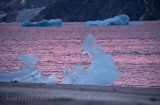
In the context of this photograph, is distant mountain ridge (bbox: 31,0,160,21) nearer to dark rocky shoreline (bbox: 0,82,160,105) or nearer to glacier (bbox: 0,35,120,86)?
glacier (bbox: 0,35,120,86)

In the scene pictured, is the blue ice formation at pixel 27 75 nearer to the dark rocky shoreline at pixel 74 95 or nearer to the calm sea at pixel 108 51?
the dark rocky shoreline at pixel 74 95

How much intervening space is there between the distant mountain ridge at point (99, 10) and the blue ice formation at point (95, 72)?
93.8m

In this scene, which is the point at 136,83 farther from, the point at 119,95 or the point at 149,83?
the point at 119,95

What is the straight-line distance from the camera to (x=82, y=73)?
4.77m

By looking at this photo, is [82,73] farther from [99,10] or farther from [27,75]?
[99,10]

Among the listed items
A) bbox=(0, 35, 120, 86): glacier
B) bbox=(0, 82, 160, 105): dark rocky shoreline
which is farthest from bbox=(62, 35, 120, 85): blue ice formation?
bbox=(0, 82, 160, 105): dark rocky shoreline

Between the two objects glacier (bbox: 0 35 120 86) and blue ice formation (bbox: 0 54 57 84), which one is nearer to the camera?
blue ice formation (bbox: 0 54 57 84)

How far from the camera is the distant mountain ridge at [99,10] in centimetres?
9775

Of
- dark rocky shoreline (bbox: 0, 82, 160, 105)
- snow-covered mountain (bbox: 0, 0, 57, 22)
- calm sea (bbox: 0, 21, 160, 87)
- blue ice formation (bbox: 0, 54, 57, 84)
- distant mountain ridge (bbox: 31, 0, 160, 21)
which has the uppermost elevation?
snow-covered mountain (bbox: 0, 0, 57, 22)

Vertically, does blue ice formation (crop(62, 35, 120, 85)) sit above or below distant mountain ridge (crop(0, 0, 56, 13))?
below

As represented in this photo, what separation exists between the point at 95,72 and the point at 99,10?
10415 cm

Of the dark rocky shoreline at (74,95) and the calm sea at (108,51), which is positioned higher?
the calm sea at (108,51)

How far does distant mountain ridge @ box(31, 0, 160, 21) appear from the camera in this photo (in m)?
97.8

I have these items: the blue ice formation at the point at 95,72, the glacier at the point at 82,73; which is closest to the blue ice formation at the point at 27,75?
the glacier at the point at 82,73
